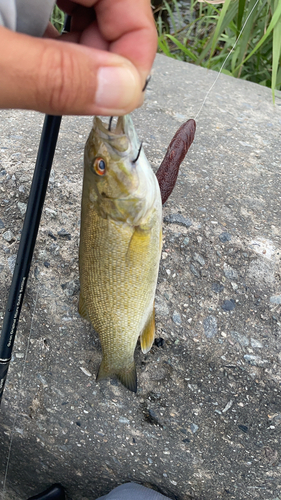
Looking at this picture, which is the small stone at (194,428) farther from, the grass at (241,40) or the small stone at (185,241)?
the grass at (241,40)

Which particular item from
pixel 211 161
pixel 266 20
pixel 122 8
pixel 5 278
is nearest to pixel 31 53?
pixel 122 8

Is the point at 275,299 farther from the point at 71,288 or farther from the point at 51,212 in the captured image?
the point at 51,212

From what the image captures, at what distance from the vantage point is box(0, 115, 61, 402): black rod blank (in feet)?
4.39

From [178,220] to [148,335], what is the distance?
1.79ft

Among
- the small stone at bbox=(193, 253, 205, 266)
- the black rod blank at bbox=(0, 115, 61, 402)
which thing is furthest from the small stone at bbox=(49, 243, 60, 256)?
the small stone at bbox=(193, 253, 205, 266)

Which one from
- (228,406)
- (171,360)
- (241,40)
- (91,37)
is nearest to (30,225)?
(91,37)

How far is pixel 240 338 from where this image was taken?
1.67m

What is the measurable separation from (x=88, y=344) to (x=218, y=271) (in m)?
0.64

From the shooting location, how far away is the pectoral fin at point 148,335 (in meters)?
1.57

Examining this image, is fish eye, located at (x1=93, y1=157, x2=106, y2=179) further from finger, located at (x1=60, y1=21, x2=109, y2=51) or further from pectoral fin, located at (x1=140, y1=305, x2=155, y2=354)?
pectoral fin, located at (x1=140, y1=305, x2=155, y2=354)

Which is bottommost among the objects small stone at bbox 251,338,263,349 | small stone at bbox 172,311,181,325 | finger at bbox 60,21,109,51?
small stone at bbox 172,311,181,325

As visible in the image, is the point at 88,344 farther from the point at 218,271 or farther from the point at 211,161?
the point at 211,161

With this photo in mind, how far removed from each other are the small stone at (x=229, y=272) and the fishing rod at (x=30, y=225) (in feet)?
2.59

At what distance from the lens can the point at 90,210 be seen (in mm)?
1351
